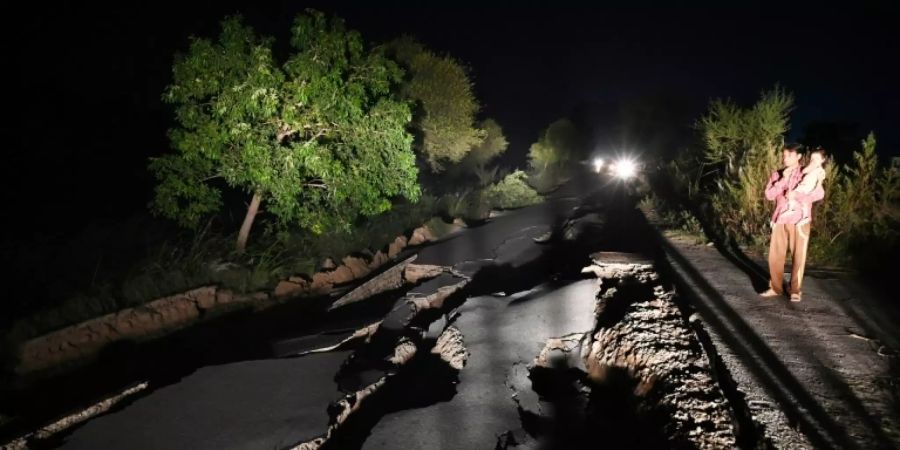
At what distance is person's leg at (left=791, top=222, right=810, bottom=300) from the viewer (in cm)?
395

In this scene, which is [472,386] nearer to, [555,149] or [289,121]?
[289,121]

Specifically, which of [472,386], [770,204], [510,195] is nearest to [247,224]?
[472,386]

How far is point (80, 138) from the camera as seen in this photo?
10.2 metres

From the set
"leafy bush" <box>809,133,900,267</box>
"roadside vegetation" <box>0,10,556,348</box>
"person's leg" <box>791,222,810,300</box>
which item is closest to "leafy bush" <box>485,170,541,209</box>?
"roadside vegetation" <box>0,10,556,348</box>

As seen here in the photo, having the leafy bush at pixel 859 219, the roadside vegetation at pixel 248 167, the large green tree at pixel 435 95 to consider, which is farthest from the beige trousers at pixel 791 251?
the large green tree at pixel 435 95

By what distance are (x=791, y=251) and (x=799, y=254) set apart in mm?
182

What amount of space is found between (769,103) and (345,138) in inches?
332

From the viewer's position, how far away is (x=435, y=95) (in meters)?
16.1

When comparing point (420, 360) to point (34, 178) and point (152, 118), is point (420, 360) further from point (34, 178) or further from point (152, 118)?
point (152, 118)

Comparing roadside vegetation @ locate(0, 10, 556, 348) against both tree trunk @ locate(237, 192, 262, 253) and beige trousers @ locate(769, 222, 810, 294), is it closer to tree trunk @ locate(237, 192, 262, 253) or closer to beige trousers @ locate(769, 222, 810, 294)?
tree trunk @ locate(237, 192, 262, 253)

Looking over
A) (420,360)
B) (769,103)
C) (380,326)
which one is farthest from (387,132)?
(769,103)

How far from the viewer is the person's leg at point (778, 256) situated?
4.09 m

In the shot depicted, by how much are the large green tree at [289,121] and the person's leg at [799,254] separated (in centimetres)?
555

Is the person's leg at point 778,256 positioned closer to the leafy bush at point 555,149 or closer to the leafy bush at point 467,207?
the leafy bush at point 467,207
